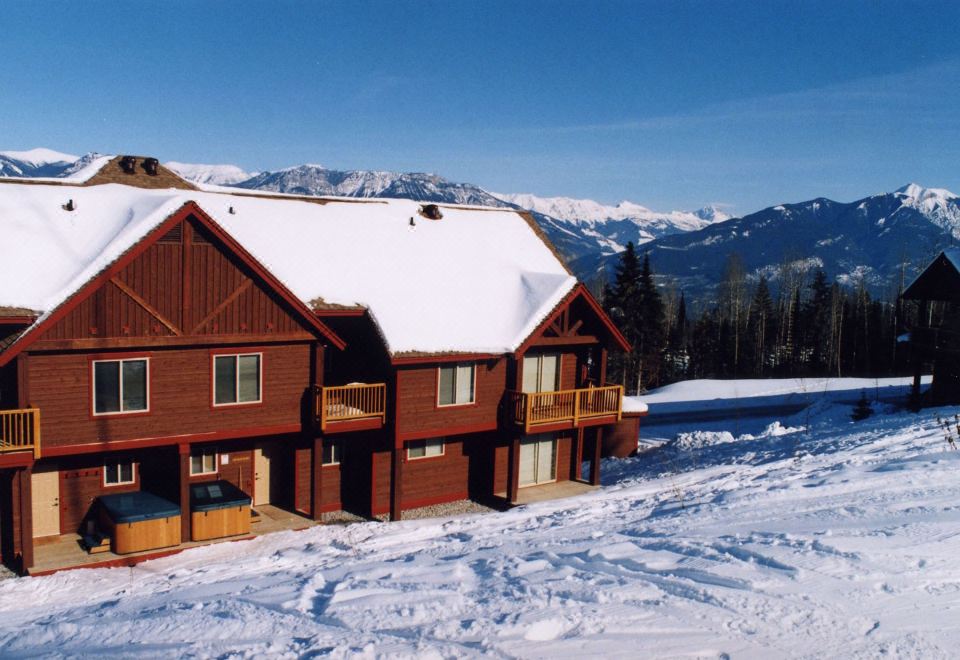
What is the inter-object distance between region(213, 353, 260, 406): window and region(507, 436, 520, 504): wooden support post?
7645 millimetres

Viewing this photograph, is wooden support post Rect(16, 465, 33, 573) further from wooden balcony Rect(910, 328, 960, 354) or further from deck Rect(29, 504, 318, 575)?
wooden balcony Rect(910, 328, 960, 354)

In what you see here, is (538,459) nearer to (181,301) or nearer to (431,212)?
Result: (431,212)

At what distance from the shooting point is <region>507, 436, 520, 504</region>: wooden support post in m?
22.5

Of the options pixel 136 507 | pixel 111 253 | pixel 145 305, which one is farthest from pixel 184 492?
pixel 111 253

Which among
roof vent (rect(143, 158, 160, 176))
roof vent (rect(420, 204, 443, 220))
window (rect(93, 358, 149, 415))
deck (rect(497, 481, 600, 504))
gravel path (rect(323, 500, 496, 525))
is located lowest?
gravel path (rect(323, 500, 496, 525))

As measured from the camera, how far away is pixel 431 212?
85.0ft

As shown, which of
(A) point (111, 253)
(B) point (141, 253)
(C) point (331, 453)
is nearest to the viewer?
(A) point (111, 253)

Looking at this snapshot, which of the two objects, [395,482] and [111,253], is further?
[395,482]

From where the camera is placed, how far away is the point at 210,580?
45.4 ft

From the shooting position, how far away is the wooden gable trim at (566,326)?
21500 mm

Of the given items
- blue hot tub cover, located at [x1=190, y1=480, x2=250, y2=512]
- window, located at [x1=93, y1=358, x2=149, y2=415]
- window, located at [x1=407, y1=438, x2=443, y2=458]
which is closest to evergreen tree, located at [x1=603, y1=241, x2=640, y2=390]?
window, located at [x1=407, y1=438, x2=443, y2=458]

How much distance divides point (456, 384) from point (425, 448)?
7.75ft

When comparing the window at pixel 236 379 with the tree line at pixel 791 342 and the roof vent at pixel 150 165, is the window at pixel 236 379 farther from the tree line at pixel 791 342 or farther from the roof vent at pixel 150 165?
the tree line at pixel 791 342

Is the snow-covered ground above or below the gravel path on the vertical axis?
above
